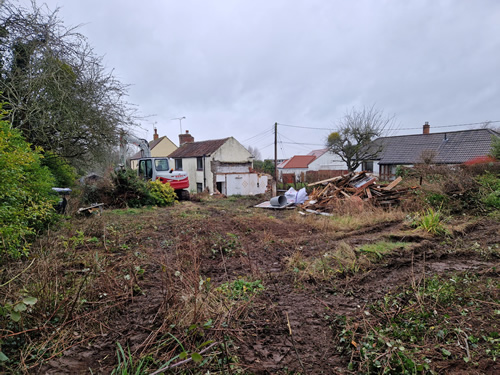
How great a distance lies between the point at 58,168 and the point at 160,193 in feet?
14.9

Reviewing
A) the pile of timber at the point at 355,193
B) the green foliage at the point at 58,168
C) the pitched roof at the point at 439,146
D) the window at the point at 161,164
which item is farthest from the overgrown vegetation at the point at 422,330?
the pitched roof at the point at 439,146

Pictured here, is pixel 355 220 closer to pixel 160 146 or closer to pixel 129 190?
pixel 129 190

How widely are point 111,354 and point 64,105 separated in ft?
29.2

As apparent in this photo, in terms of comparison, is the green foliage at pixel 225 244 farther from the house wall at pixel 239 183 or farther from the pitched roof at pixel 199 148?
the pitched roof at pixel 199 148

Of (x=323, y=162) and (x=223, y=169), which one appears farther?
(x=323, y=162)

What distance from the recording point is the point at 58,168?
A: 1237cm

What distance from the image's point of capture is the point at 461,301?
341 cm

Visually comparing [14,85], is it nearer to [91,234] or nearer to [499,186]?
[91,234]

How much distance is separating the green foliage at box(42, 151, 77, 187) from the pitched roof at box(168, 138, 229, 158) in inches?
500

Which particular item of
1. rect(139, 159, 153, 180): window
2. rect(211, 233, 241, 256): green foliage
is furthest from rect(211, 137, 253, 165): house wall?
rect(211, 233, 241, 256): green foliage

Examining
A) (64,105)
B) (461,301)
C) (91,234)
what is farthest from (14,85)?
(461,301)

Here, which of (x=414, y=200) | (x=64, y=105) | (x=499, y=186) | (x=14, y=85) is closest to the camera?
(x=14, y=85)

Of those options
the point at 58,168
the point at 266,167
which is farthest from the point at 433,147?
the point at 58,168

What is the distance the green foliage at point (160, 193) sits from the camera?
45.8 feet
